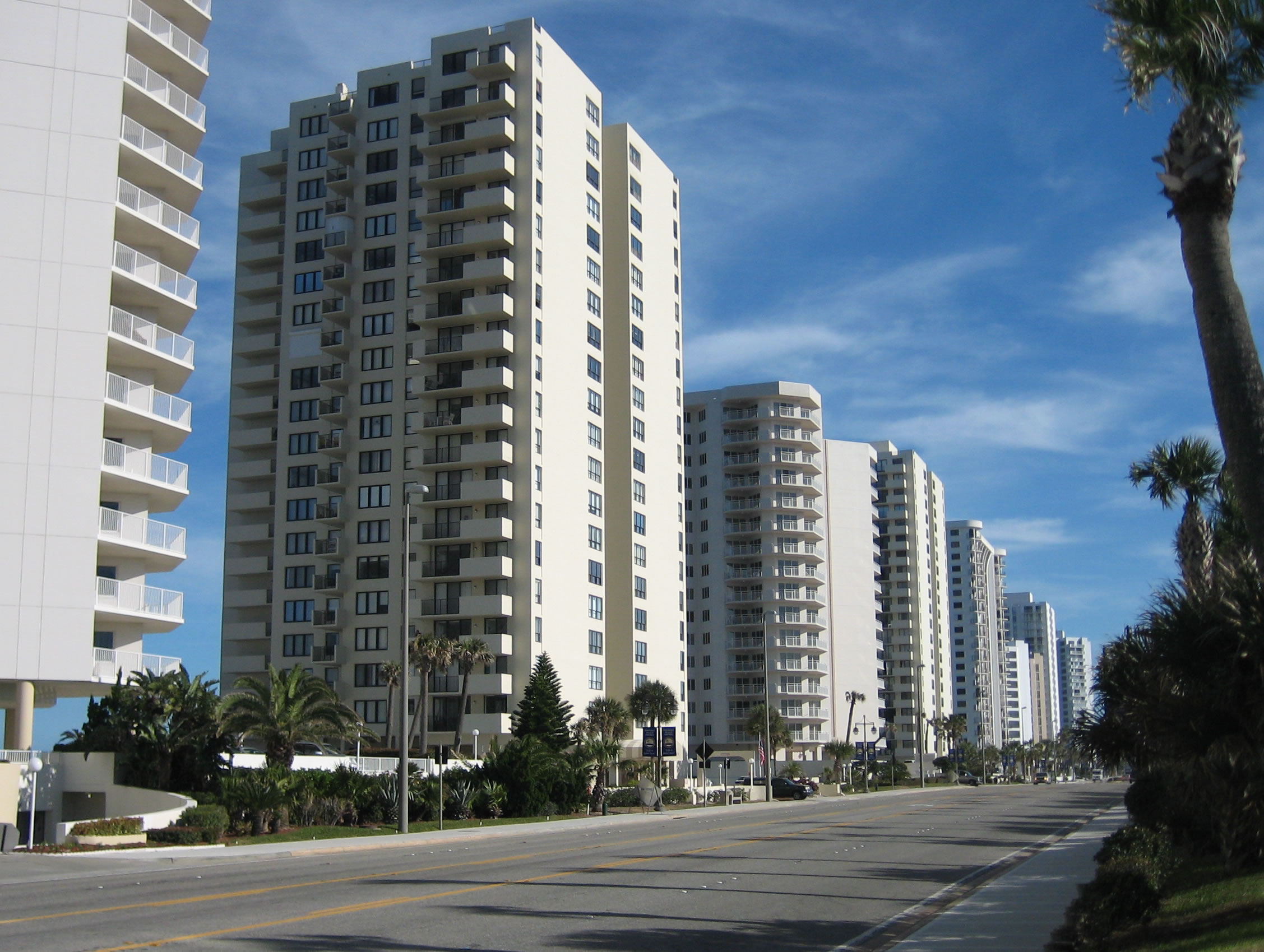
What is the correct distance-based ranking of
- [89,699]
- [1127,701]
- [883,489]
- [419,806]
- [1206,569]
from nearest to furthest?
[1127,701] → [1206,569] → [89,699] → [419,806] → [883,489]

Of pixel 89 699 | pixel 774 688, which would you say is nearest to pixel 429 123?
pixel 89 699

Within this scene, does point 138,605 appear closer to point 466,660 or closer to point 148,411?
point 148,411

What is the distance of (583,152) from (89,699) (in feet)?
212

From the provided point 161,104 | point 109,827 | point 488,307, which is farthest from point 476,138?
point 109,827

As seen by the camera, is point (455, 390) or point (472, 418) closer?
point (472, 418)

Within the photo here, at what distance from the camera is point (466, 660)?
7694 centimetres

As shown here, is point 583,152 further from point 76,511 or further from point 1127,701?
point 1127,701

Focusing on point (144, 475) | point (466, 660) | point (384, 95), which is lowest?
point (466, 660)

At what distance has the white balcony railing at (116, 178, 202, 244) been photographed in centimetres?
5003

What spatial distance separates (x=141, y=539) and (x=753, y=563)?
318ft

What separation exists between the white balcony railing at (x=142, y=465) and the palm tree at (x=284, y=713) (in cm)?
1102

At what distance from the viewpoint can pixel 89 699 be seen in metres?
41.9

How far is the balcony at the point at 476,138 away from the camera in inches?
3371

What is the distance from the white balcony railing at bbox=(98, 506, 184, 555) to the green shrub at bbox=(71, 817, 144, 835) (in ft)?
52.8
